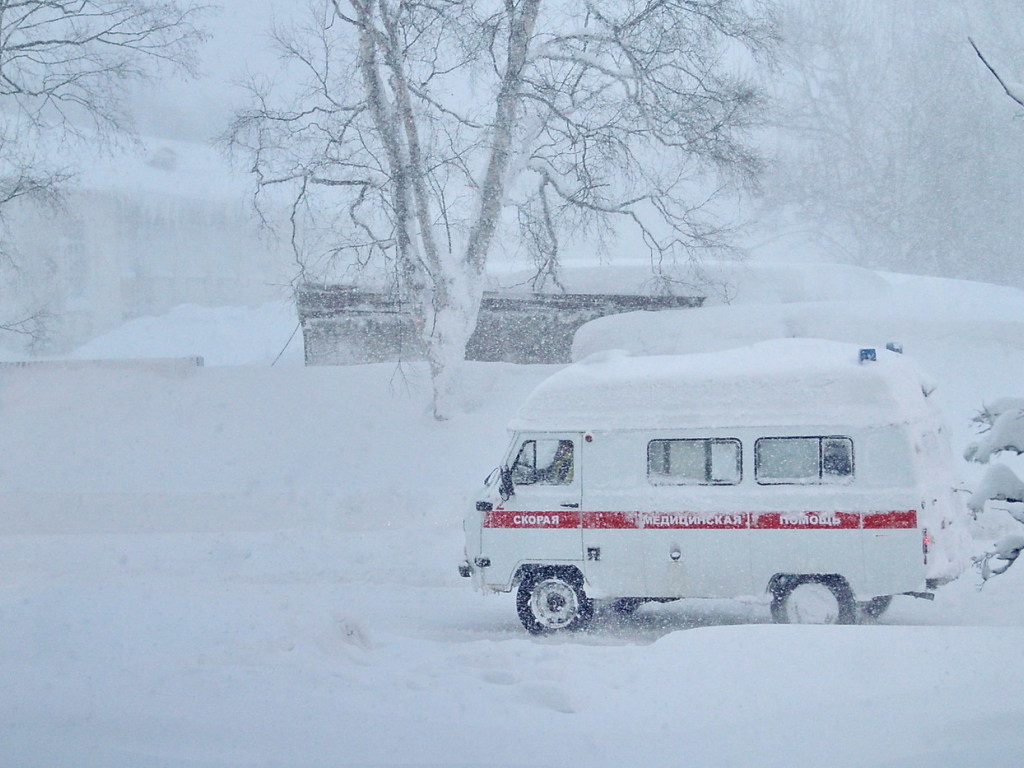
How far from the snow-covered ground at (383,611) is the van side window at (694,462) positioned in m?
1.51

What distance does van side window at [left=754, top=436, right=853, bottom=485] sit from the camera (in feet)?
28.2

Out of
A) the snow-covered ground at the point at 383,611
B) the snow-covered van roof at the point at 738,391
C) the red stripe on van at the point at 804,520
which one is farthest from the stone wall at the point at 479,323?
the red stripe on van at the point at 804,520

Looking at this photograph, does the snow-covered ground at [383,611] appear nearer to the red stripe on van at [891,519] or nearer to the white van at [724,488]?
the white van at [724,488]

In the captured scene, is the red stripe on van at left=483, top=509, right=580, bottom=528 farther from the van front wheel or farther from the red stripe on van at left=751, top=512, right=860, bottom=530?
the red stripe on van at left=751, top=512, right=860, bottom=530

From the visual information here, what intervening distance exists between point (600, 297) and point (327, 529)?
23.7 feet

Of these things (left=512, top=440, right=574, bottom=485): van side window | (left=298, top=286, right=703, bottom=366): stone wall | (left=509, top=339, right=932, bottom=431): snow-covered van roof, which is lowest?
(left=512, top=440, right=574, bottom=485): van side window

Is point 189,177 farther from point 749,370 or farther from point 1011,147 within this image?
point 749,370

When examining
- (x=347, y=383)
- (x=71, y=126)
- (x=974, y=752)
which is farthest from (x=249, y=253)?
(x=974, y=752)

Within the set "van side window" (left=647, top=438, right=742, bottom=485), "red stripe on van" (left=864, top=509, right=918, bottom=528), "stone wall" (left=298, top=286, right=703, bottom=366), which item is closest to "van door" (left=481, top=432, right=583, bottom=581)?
"van side window" (left=647, top=438, right=742, bottom=485)

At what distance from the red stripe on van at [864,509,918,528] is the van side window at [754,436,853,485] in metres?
0.39

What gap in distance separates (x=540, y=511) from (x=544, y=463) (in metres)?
0.45

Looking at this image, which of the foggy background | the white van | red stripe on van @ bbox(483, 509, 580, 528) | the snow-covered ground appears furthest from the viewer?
the foggy background

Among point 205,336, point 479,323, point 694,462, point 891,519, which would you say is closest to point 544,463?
point 694,462

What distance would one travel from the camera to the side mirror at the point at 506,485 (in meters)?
9.38
